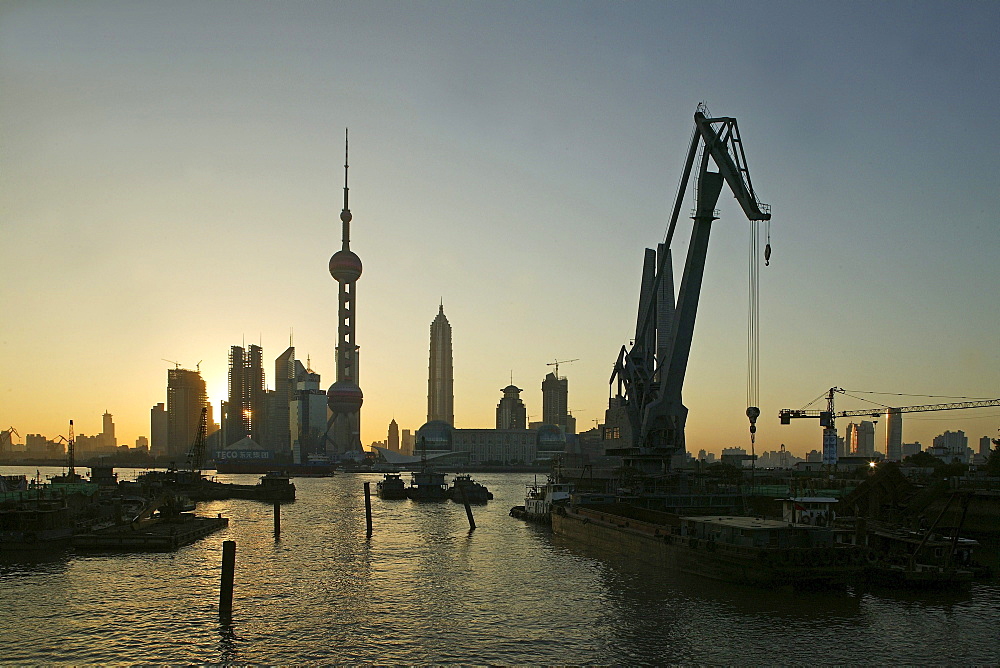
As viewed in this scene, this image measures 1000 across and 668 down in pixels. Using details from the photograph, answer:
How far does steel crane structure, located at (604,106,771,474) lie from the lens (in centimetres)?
7669

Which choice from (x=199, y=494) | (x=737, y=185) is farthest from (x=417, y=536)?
(x=199, y=494)

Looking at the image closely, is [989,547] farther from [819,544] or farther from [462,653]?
[462,653]

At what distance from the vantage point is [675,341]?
80.3 meters

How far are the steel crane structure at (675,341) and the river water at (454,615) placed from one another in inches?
867

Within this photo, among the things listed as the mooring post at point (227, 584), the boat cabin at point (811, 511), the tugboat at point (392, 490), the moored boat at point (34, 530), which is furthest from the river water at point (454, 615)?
the tugboat at point (392, 490)

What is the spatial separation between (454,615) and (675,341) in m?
44.1

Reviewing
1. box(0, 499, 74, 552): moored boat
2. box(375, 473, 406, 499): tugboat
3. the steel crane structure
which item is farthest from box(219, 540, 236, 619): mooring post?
box(375, 473, 406, 499): tugboat

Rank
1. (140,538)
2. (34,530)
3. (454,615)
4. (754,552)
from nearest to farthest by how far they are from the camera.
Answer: (454,615) → (754,552) → (34,530) → (140,538)

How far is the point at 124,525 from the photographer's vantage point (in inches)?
2958

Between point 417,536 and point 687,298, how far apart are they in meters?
36.5

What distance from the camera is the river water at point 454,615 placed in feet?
119

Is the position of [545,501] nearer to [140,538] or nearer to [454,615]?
[140,538]

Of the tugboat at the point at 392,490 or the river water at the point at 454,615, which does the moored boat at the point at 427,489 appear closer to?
the tugboat at the point at 392,490

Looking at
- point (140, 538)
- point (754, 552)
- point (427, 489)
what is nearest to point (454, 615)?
point (754, 552)
